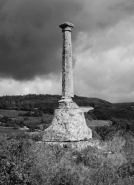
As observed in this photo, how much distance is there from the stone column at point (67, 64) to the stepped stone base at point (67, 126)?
1.87 ft

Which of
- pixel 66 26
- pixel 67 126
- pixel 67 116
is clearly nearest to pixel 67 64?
pixel 66 26

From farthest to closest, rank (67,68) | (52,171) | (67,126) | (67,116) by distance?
(67,68)
(67,116)
(67,126)
(52,171)

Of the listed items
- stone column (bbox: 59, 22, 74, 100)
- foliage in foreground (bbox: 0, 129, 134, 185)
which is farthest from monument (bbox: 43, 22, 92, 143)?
foliage in foreground (bbox: 0, 129, 134, 185)

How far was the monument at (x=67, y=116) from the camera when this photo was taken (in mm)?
12227

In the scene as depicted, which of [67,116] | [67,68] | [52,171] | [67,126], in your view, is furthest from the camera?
[67,68]

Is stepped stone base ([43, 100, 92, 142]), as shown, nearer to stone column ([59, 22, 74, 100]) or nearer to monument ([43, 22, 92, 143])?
monument ([43, 22, 92, 143])

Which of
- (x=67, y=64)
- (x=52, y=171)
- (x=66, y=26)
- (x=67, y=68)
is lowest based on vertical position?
(x=52, y=171)

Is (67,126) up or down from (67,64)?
down

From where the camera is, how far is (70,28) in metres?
13.6

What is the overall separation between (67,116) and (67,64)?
287 centimetres

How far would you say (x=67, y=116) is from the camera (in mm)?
12625

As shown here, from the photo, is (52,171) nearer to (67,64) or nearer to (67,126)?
(67,126)

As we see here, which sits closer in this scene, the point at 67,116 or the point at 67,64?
the point at 67,116

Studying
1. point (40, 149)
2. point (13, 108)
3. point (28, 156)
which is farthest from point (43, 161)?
point (13, 108)
